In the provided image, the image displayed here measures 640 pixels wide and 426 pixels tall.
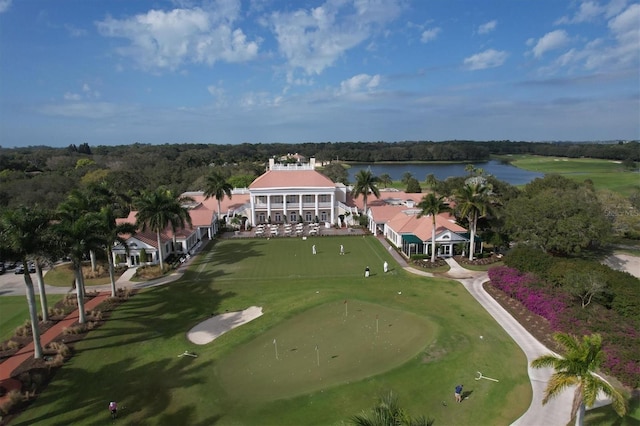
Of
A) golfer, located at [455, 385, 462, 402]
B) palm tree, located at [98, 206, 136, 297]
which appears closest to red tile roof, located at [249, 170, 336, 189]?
palm tree, located at [98, 206, 136, 297]

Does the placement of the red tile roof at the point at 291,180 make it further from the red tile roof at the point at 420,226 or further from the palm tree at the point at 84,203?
the palm tree at the point at 84,203

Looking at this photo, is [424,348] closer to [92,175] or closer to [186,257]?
[186,257]

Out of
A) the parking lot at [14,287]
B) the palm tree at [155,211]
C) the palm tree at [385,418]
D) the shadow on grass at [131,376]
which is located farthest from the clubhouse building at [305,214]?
the palm tree at [385,418]

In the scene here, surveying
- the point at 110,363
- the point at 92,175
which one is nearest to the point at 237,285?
the point at 110,363

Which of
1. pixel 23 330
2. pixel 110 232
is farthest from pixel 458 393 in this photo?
pixel 110 232

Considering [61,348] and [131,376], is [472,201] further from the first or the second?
[61,348]

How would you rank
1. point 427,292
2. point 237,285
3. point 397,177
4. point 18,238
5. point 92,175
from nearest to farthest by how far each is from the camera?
point 18,238 < point 427,292 < point 237,285 < point 92,175 < point 397,177
